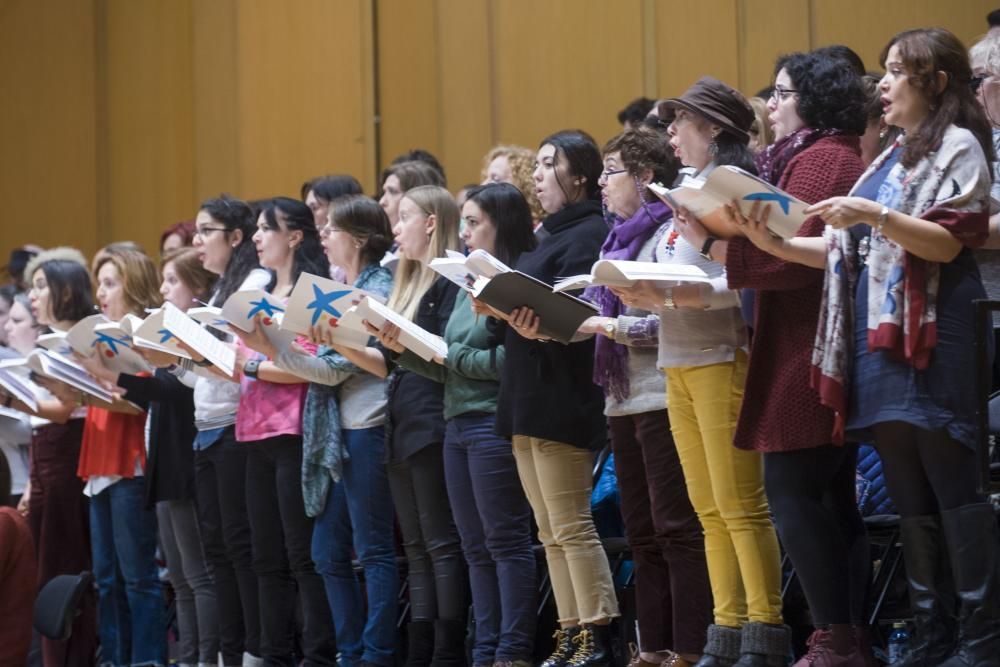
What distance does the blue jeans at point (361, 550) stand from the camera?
4730 millimetres

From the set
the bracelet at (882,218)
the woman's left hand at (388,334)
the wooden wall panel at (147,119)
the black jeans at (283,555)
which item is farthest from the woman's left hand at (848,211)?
the wooden wall panel at (147,119)

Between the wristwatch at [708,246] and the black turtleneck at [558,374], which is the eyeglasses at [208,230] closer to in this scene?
the black turtleneck at [558,374]

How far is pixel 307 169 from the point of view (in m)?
8.16

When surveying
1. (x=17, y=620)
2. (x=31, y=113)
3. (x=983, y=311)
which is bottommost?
(x=17, y=620)

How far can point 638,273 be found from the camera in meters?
3.41

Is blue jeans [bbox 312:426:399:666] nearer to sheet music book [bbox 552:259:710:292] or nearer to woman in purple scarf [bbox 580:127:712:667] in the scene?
woman in purple scarf [bbox 580:127:712:667]

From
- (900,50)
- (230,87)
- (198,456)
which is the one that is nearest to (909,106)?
(900,50)

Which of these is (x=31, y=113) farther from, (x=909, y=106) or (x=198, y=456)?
(x=909, y=106)

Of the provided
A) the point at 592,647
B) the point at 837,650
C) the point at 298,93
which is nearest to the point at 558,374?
the point at 592,647

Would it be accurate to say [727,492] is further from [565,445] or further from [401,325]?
[401,325]

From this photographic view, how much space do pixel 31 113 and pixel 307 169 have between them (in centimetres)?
208

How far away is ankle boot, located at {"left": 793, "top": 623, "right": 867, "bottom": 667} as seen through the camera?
3256 mm

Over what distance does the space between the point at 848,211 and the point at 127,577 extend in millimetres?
3564

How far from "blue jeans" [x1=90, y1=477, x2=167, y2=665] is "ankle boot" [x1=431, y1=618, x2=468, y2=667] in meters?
1.50
